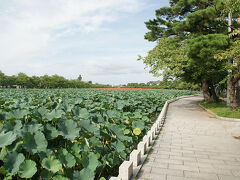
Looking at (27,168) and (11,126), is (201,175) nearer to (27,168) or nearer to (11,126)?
(27,168)

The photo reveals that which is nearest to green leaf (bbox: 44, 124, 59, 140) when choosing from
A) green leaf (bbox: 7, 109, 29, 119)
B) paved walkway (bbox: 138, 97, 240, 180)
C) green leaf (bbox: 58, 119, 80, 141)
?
green leaf (bbox: 58, 119, 80, 141)

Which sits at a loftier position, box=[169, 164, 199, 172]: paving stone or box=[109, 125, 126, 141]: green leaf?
box=[109, 125, 126, 141]: green leaf

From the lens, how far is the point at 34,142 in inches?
82.4

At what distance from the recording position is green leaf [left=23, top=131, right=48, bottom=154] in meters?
2.02

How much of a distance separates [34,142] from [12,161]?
0.28m

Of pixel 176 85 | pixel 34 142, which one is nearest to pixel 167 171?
pixel 34 142

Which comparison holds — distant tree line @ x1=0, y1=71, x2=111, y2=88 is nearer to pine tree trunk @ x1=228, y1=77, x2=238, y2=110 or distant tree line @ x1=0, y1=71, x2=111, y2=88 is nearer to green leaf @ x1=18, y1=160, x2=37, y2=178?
pine tree trunk @ x1=228, y1=77, x2=238, y2=110

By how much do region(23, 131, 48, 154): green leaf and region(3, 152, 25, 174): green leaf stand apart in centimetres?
14

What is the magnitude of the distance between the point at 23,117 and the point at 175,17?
14.5m

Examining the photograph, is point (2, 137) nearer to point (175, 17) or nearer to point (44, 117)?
point (44, 117)

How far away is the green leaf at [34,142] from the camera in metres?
2.02

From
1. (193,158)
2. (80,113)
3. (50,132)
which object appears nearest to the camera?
(50,132)

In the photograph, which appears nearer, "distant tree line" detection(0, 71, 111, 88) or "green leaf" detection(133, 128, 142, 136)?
"green leaf" detection(133, 128, 142, 136)

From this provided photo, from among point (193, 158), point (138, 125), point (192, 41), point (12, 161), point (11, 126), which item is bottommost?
point (193, 158)
